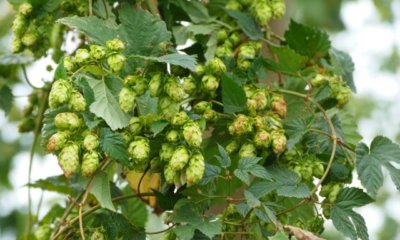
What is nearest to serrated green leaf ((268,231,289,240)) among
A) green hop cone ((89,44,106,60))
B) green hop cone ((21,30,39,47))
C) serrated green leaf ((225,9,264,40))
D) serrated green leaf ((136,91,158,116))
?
serrated green leaf ((136,91,158,116))

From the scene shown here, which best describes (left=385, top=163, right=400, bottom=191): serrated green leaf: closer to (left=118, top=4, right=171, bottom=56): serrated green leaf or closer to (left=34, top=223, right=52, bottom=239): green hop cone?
(left=118, top=4, right=171, bottom=56): serrated green leaf

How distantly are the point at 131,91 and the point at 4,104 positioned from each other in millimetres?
664

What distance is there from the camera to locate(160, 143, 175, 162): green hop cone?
1.17 metres

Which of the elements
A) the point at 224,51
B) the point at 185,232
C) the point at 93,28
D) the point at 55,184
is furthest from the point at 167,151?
the point at 55,184

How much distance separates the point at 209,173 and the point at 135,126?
5.1 inches

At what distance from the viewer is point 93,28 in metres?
1.27

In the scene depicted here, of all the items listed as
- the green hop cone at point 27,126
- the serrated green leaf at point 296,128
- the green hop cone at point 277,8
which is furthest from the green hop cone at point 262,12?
the green hop cone at point 27,126

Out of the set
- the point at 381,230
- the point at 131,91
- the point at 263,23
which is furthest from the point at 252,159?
the point at 381,230

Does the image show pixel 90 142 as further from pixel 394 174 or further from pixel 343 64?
pixel 343 64

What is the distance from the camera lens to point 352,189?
1.29m

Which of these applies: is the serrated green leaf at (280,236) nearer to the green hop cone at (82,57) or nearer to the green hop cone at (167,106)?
the green hop cone at (167,106)

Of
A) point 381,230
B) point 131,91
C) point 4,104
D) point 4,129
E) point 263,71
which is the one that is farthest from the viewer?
point 381,230

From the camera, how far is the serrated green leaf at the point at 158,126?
3.81 feet

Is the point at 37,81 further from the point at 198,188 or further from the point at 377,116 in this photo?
the point at 377,116
